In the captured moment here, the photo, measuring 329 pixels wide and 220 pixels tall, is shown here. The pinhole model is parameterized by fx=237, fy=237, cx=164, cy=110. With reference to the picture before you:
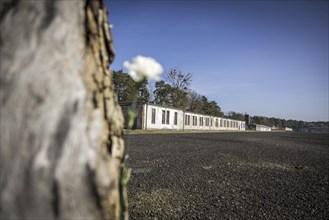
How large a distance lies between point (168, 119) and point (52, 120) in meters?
37.0

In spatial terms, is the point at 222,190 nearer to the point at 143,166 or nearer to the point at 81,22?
the point at 143,166

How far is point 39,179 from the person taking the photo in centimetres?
55

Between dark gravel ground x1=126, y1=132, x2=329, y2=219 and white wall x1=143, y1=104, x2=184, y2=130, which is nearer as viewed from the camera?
dark gravel ground x1=126, y1=132, x2=329, y2=219

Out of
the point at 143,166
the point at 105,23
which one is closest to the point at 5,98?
the point at 105,23

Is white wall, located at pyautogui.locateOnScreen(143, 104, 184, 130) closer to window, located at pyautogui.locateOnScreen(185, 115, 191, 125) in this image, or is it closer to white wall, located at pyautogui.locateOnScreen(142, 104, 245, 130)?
white wall, located at pyautogui.locateOnScreen(142, 104, 245, 130)

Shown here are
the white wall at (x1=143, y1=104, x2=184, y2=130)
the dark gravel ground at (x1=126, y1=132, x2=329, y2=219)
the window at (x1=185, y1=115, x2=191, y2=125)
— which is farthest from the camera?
the window at (x1=185, y1=115, x2=191, y2=125)

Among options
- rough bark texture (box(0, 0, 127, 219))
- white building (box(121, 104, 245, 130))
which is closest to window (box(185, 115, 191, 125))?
white building (box(121, 104, 245, 130))

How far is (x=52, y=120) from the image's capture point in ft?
1.93

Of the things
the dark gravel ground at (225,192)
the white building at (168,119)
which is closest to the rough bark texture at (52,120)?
the dark gravel ground at (225,192)

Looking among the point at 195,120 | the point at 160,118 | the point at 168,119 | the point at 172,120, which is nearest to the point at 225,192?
the point at 160,118

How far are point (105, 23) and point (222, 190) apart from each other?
3.62 meters

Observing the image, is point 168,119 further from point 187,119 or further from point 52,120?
point 52,120

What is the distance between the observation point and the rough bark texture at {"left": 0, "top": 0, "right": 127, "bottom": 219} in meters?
0.55

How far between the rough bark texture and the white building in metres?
21.9
